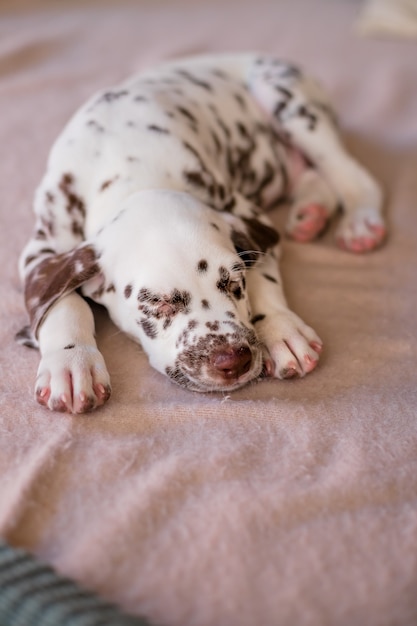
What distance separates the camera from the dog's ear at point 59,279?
8.93 feet

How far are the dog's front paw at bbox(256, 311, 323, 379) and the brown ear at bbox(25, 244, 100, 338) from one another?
2.16 feet

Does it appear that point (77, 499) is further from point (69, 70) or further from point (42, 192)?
point (69, 70)

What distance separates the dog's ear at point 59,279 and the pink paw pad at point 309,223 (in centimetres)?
115

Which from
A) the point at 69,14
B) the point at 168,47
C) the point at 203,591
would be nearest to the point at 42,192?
the point at 203,591

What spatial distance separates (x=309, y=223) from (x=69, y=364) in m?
1.54

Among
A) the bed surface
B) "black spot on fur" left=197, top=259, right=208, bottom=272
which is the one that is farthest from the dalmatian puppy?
the bed surface

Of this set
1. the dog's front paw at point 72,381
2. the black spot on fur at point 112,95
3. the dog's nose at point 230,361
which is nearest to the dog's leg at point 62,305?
the dog's front paw at point 72,381

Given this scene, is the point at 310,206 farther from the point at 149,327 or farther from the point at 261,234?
the point at 149,327

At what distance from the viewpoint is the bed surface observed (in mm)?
1860

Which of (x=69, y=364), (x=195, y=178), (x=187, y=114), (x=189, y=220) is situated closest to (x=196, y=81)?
(x=187, y=114)

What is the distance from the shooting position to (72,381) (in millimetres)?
2467

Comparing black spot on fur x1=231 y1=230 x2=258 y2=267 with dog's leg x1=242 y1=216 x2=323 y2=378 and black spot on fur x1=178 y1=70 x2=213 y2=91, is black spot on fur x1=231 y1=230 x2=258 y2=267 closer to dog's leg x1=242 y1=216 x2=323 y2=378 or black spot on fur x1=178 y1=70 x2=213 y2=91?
dog's leg x1=242 y1=216 x2=323 y2=378

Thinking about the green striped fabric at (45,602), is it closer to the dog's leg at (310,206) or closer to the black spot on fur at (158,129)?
the black spot on fur at (158,129)

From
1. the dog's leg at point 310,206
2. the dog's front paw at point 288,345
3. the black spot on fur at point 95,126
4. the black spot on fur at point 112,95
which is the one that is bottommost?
the dog's leg at point 310,206
